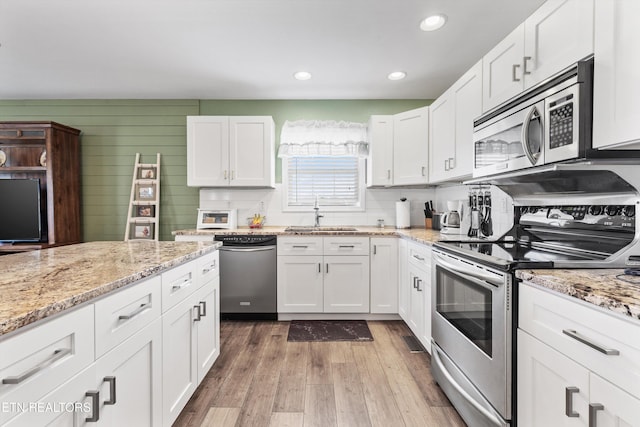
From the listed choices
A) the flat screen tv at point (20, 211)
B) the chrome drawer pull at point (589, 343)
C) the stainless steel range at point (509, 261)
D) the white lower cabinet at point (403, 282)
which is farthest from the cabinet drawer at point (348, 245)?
the flat screen tv at point (20, 211)

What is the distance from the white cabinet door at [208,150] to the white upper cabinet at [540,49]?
260cm

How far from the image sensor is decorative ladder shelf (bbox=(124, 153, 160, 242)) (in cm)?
397

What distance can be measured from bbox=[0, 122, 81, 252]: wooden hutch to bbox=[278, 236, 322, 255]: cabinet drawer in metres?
2.58

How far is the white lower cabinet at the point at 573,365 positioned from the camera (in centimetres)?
88

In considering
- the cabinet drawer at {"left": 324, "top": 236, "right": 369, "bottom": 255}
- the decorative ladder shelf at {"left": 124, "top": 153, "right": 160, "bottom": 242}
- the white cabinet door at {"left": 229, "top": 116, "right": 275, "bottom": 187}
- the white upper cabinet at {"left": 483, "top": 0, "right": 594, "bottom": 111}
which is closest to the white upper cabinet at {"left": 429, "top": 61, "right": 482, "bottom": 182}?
the white upper cabinet at {"left": 483, "top": 0, "right": 594, "bottom": 111}

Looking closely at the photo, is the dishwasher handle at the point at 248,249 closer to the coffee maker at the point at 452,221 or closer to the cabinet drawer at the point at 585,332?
the coffee maker at the point at 452,221

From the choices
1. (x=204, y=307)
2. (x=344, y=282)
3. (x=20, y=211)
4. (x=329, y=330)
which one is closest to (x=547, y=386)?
(x=204, y=307)

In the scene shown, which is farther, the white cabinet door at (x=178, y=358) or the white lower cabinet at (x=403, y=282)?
the white lower cabinet at (x=403, y=282)

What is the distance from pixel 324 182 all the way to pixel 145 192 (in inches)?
86.0

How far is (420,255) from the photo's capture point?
8.59ft

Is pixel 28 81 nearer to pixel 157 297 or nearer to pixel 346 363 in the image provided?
pixel 157 297

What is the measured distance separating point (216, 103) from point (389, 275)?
2.87 m

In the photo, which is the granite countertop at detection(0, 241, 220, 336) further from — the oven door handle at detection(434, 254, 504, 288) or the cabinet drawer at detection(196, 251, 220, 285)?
the oven door handle at detection(434, 254, 504, 288)

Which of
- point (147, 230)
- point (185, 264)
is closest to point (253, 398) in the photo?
point (185, 264)
